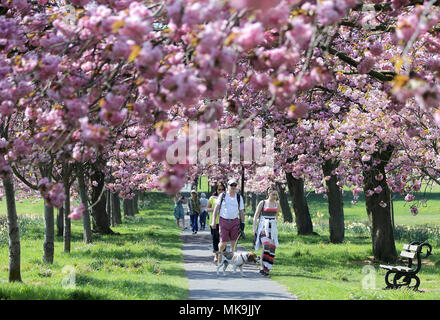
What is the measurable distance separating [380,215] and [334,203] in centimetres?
543

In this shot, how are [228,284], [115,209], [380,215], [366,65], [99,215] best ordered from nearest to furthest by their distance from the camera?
[366,65], [228,284], [380,215], [99,215], [115,209]

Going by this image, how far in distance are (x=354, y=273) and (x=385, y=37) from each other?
226 inches

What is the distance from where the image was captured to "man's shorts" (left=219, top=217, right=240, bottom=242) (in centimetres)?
1274

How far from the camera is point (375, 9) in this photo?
736 centimetres

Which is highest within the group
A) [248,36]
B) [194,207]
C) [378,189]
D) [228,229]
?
[248,36]

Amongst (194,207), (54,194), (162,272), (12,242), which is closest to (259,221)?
(162,272)

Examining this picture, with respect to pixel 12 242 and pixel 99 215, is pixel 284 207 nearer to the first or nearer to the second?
pixel 99 215

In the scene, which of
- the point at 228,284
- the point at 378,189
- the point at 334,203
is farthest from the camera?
the point at 334,203

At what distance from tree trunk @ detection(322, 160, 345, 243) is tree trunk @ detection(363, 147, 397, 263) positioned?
177 inches

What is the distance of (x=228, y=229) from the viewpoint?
1275cm

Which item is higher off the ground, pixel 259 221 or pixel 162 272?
pixel 259 221

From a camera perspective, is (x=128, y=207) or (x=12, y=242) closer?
(x=12, y=242)

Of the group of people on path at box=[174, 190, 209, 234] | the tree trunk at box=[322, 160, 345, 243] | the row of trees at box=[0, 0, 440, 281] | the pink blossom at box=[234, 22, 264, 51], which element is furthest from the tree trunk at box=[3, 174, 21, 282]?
the tree trunk at box=[322, 160, 345, 243]
